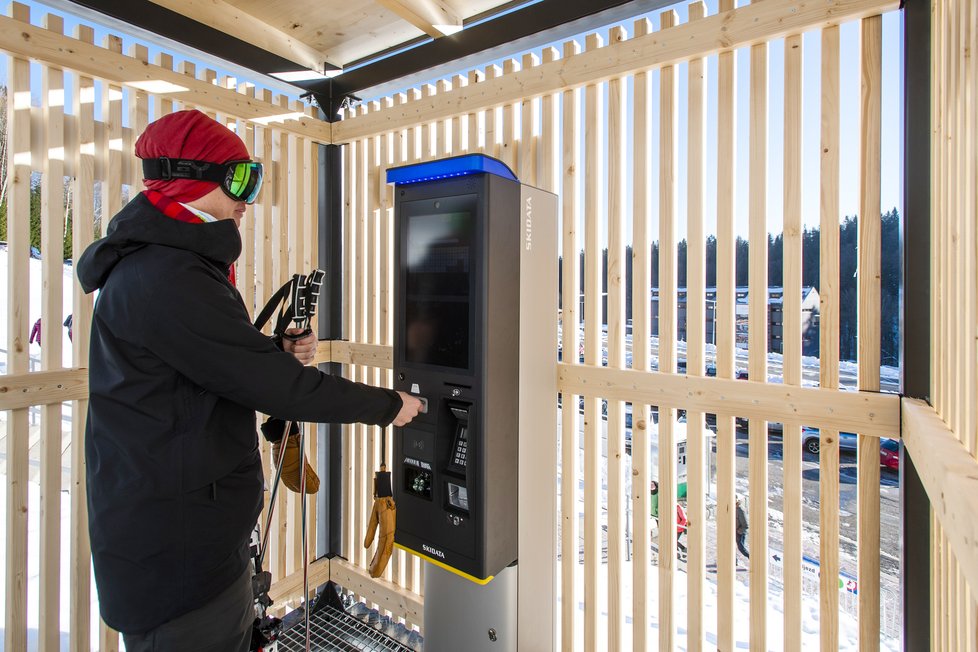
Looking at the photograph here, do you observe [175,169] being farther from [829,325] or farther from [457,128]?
[829,325]

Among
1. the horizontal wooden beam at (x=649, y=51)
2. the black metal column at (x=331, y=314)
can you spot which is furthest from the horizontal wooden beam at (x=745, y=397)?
the black metal column at (x=331, y=314)

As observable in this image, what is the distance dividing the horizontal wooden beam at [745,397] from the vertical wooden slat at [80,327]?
1.97 metres

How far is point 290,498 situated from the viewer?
317cm

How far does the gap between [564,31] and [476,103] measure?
1.60 feet

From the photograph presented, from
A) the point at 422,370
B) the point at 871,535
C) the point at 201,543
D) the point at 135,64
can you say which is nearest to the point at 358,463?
the point at 422,370

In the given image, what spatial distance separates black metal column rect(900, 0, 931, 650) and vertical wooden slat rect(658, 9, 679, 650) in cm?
Result: 71

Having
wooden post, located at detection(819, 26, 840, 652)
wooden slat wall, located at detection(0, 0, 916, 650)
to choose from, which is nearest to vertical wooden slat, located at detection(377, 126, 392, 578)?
wooden slat wall, located at detection(0, 0, 916, 650)

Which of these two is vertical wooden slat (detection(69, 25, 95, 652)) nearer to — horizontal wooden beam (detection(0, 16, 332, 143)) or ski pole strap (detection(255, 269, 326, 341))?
horizontal wooden beam (detection(0, 16, 332, 143))

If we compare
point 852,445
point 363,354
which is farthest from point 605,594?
point 363,354

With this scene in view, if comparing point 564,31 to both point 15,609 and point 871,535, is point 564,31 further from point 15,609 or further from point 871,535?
point 15,609

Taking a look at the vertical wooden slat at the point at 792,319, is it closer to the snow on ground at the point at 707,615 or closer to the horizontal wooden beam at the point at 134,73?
the snow on ground at the point at 707,615

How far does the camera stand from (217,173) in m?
1.60

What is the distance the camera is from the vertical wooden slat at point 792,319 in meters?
1.89

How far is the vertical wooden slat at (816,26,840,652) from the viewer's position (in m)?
1.83
